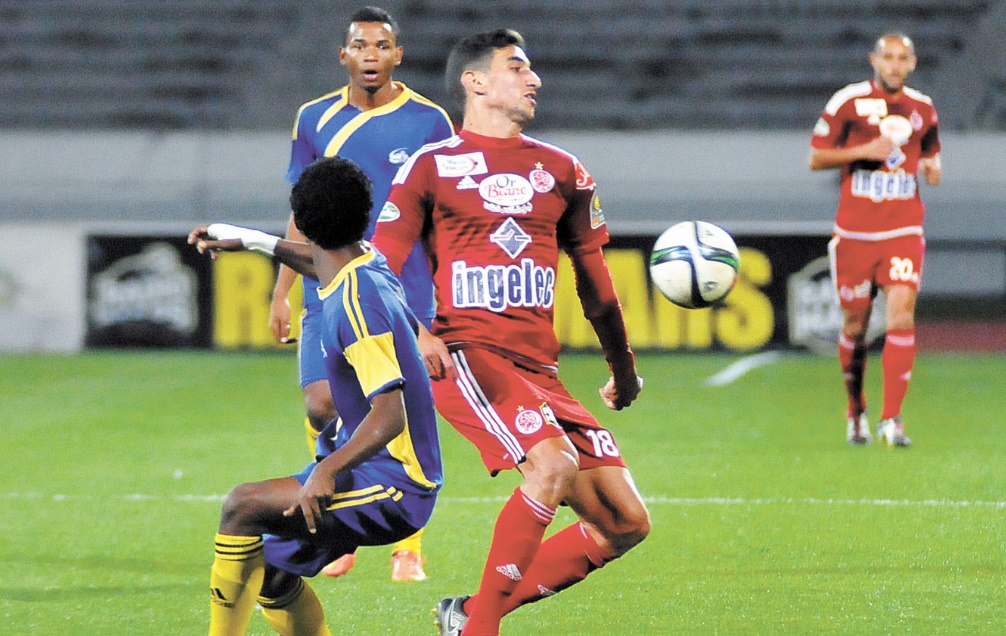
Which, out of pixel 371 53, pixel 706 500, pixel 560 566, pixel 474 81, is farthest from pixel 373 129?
pixel 706 500

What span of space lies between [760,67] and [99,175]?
7.49 m

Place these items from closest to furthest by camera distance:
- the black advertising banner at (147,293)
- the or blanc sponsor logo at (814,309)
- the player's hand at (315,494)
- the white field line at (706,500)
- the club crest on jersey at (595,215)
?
the player's hand at (315,494) → the club crest on jersey at (595,215) → the white field line at (706,500) → the or blanc sponsor logo at (814,309) → the black advertising banner at (147,293)

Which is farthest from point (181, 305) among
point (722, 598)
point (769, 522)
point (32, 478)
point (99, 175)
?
point (722, 598)

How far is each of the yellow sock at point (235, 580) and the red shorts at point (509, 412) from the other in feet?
2.31

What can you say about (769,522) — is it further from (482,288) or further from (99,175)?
(99,175)

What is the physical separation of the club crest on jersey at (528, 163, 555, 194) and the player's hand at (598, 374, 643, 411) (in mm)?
614

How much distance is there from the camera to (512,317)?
168 inches

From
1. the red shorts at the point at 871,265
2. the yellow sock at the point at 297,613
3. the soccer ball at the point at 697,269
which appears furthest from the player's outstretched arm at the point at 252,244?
the red shorts at the point at 871,265

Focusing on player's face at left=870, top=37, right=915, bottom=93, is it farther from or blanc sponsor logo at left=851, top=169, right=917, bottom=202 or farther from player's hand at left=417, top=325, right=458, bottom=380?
player's hand at left=417, top=325, right=458, bottom=380

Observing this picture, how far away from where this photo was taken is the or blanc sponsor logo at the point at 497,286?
4262mm

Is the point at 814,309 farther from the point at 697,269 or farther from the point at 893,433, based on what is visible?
the point at 697,269

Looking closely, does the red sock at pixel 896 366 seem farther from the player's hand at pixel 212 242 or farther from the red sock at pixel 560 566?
the player's hand at pixel 212 242

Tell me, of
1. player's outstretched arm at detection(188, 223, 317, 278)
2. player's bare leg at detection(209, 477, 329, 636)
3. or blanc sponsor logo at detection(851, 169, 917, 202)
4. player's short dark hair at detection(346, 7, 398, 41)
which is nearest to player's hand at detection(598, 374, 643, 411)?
player's outstretched arm at detection(188, 223, 317, 278)

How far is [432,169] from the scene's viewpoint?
172 inches
